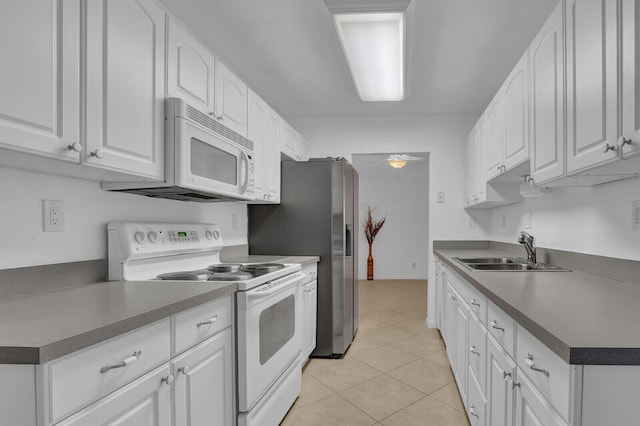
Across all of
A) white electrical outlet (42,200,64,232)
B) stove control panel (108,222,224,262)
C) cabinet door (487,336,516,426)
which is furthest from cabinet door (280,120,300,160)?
cabinet door (487,336,516,426)

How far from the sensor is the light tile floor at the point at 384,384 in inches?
90.0

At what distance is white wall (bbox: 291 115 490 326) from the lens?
4270 millimetres

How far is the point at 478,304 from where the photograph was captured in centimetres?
180

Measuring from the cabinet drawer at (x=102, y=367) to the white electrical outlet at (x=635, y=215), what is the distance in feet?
6.03

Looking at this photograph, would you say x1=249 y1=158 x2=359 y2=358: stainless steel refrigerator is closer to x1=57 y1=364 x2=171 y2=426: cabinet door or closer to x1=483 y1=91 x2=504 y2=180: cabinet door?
x1=483 y1=91 x2=504 y2=180: cabinet door

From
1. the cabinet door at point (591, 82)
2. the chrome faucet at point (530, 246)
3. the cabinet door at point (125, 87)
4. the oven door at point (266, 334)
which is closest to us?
the cabinet door at point (591, 82)

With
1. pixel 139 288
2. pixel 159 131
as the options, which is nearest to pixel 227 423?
pixel 139 288

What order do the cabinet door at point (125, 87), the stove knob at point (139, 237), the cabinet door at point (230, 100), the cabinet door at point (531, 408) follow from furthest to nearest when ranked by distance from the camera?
1. the cabinet door at point (230, 100)
2. the stove knob at point (139, 237)
3. the cabinet door at point (125, 87)
4. the cabinet door at point (531, 408)

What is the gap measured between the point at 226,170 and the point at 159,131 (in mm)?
564

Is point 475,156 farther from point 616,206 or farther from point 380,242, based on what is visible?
point 380,242

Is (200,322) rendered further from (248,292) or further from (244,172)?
(244,172)

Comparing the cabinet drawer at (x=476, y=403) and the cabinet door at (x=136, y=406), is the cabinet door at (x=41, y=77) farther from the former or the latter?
the cabinet drawer at (x=476, y=403)

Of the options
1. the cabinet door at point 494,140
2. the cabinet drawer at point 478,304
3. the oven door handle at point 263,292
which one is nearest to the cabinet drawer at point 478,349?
the cabinet drawer at point 478,304

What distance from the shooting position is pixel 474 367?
192 cm
